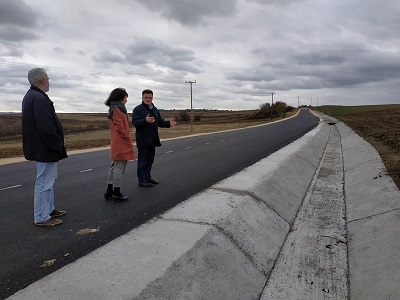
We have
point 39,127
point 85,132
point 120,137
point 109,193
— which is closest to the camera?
point 39,127

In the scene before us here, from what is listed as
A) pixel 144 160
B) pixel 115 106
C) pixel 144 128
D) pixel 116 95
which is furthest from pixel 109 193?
pixel 116 95

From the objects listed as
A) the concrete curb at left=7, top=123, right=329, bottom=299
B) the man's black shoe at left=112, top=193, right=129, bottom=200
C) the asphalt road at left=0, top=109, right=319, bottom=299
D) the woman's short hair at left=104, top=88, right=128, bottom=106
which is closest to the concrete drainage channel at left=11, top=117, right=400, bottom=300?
the concrete curb at left=7, top=123, right=329, bottom=299

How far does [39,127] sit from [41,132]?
0.07 meters

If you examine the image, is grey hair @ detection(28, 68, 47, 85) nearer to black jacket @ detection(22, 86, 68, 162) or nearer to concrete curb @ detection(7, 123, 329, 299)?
black jacket @ detection(22, 86, 68, 162)

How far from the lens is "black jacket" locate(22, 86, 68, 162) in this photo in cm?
455

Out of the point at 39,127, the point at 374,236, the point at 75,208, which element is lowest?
the point at 374,236

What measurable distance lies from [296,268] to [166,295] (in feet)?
7.38

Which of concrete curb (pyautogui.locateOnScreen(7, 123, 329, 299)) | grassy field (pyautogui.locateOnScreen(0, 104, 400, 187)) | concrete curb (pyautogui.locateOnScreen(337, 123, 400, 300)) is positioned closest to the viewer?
concrete curb (pyautogui.locateOnScreen(7, 123, 329, 299))

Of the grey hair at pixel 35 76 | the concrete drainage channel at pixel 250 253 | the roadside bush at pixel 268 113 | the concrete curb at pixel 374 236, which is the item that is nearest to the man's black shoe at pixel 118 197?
the concrete drainage channel at pixel 250 253

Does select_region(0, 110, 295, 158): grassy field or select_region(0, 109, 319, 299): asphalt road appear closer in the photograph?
select_region(0, 109, 319, 299): asphalt road

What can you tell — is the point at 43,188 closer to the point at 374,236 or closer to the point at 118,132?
the point at 118,132

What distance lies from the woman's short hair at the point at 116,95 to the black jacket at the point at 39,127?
1.24 m

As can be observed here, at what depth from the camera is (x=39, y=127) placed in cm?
455

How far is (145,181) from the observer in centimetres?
784
